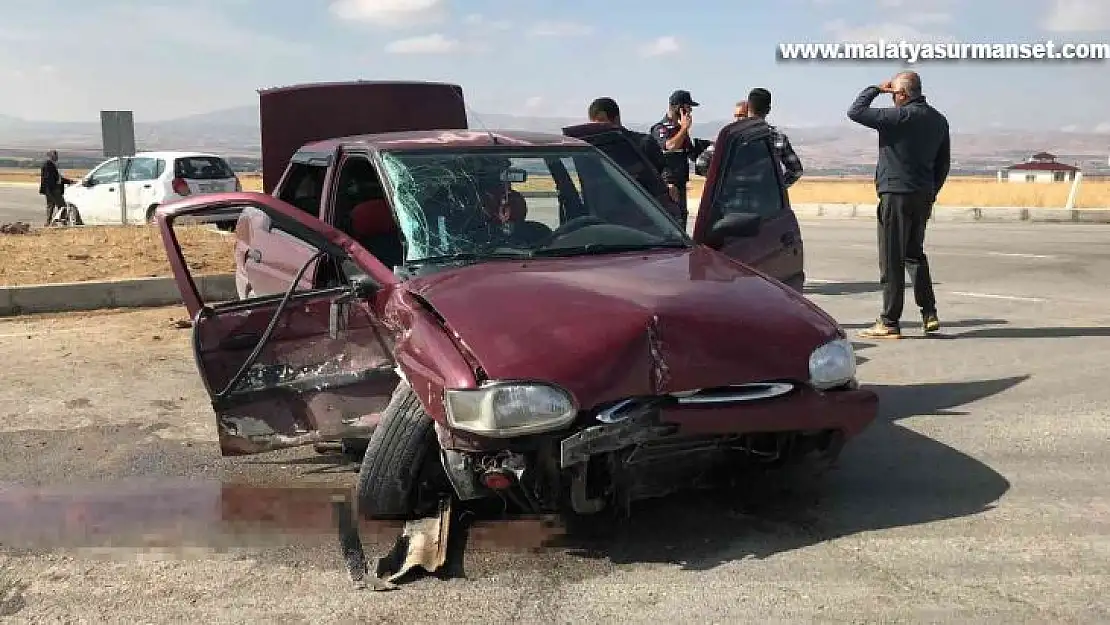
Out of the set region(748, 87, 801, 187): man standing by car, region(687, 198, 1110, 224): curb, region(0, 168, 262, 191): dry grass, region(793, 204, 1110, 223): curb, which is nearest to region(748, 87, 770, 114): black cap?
region(748, 87, 801, 187): man standing by car

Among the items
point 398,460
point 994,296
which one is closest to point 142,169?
point 994,296

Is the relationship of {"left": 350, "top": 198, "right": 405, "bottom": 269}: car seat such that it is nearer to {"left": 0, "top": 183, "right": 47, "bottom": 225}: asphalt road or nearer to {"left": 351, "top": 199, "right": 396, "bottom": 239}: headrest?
{"left": 351, "top": 199, "right": 396, "bottom": 239}: headrest

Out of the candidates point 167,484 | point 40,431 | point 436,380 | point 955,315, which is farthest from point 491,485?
point 955,315

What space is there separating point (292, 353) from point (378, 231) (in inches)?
31.1

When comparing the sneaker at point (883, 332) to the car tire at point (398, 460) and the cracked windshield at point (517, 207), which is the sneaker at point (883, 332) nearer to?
the cracked windshield at point (517, 207)

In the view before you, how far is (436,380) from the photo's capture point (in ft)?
11.7

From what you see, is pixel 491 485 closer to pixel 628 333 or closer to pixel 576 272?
pixel 628 333

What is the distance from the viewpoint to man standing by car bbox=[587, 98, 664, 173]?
7312 mm

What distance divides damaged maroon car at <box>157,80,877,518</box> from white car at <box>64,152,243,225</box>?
14568 millimetres

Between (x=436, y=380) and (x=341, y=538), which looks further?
(x=341, y=538)

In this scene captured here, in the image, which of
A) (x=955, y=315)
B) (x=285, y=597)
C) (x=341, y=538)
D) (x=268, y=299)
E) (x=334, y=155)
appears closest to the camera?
(x=285, y=597)

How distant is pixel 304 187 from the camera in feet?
19.3

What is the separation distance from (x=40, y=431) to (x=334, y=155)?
89.0 inches

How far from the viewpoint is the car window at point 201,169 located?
18844mm
